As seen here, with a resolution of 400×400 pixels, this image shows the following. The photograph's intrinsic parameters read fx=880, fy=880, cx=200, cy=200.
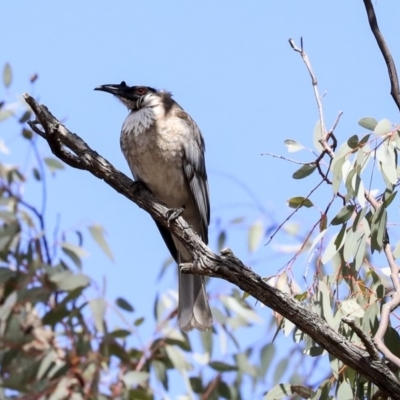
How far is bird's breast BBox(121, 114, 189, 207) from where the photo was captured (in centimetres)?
461

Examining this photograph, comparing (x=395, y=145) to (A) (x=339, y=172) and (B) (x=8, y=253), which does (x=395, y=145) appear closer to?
(A) (x=339, y=172)

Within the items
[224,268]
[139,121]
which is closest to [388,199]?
[224,268]

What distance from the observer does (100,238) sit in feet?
18.4

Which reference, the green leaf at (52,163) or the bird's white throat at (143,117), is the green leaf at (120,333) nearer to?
the bird's white throat at (143,117)

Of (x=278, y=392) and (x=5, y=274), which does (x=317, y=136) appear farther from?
(x=5, y=274)

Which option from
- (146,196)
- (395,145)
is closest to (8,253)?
(146,196)

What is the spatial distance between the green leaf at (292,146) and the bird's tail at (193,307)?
4.54ft

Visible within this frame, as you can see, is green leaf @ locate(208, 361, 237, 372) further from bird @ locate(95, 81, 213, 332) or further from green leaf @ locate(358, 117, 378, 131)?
green leaf @ locate(358, 117, 378, 131)

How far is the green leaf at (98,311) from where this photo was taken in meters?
4.86

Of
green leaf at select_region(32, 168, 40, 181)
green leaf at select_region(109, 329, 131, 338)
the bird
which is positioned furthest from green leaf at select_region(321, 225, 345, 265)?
green leaf at select_region(32, 168, 40, 181)

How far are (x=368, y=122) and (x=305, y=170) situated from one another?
15.1 inches

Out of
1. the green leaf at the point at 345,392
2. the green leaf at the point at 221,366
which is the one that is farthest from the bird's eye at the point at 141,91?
the green leaf at the point at 345,392

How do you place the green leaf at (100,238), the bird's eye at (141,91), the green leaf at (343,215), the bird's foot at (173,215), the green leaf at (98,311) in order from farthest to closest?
1. the green leaf at (100,238)
2. the bird's eye at (141,91)
3. the green leaf at (98,311)
4. the bird's foot at (173,215)
5. the green leaf at (343,215)

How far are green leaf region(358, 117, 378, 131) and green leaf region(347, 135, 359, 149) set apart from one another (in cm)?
6
